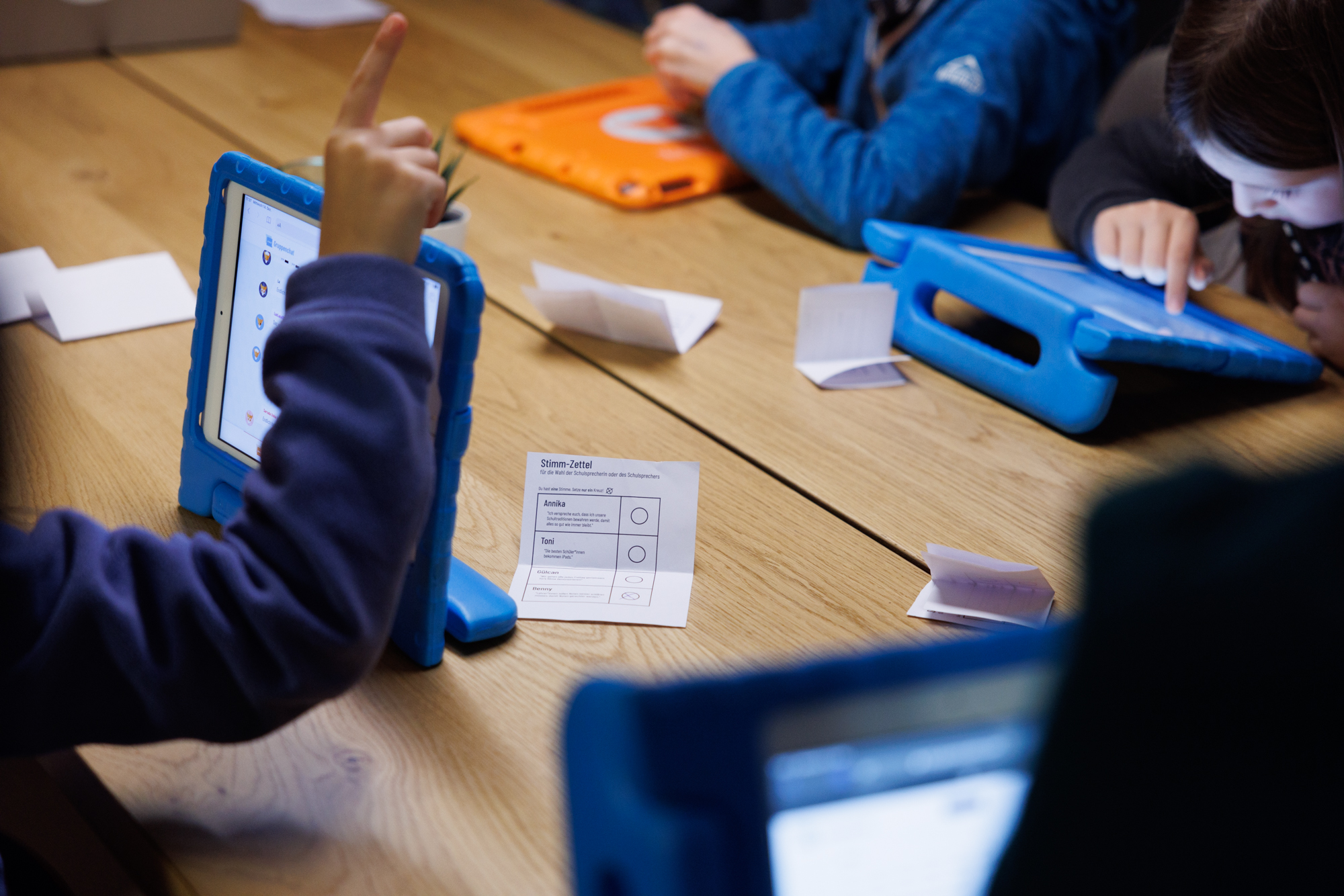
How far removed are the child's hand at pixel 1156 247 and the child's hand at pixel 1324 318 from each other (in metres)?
0.10

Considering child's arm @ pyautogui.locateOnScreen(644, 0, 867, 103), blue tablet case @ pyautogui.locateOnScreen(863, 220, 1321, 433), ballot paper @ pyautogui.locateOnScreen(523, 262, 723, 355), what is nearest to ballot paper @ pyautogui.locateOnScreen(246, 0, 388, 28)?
child's arm @ pyautogui.locateOnScreen(644, 0, 867, 103)

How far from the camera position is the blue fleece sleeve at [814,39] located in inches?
67.1

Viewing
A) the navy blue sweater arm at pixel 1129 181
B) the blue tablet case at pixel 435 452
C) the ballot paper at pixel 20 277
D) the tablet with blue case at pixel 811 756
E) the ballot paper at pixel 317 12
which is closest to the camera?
the tablet with blue case at pixel 811 756

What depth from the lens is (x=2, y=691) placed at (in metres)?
0.48

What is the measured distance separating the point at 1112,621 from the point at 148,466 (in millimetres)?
769

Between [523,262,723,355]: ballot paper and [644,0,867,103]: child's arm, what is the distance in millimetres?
481

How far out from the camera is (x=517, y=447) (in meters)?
0.91

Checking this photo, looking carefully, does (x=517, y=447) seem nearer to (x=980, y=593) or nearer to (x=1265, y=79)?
(x=980, y=593)

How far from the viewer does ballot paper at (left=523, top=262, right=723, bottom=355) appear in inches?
40.9

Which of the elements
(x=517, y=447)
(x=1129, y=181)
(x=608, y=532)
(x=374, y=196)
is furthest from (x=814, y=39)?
(x=374, y=196)

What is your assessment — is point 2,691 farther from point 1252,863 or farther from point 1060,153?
point 1060,153

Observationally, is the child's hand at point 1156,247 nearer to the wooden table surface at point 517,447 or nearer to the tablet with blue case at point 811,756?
the wooden table surface at point 517,447

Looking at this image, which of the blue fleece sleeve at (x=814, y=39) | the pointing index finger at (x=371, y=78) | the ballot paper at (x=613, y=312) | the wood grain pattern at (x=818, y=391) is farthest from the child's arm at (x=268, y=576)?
the blue fleece sleeve at (x=814, y=39)

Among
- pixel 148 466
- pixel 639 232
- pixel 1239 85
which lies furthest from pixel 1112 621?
pixel 639 232
